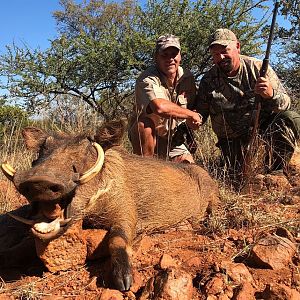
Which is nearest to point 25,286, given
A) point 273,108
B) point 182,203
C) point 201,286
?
point 201,286

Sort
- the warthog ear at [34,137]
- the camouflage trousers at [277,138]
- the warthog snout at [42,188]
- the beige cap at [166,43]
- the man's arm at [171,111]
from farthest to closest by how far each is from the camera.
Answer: the beige cap at [166,43]
the camouflage trousers at [277,138]
the man's arm at [171,111]
the warthog ear at [34,137]
the warthog snout at [42,188]

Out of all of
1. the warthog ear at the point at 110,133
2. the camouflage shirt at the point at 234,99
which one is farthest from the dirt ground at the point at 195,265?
the camouflage shirt at the point at 234,99

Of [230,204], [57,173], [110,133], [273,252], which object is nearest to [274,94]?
A: [230,204]

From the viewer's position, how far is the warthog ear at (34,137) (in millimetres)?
3211

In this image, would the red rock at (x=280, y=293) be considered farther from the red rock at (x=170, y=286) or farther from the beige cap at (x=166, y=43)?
the beige cap at (x=166, y=43)

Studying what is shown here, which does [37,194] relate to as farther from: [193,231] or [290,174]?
[290,174]

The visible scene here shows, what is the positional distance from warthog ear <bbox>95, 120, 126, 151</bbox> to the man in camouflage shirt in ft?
7.04

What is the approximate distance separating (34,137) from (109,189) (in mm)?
658

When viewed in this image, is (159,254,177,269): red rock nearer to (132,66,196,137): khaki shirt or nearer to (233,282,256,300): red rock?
(233,282,256,300): red rock

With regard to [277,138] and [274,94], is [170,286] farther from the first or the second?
[277,138]

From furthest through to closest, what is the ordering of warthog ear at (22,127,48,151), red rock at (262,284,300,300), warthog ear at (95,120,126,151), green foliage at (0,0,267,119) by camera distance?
green foliage at (0,0,267,119) → warthog ear at (22,127,48,151) → warthog ear at (95,120,126,151) → red rock at (262,284,300,300)

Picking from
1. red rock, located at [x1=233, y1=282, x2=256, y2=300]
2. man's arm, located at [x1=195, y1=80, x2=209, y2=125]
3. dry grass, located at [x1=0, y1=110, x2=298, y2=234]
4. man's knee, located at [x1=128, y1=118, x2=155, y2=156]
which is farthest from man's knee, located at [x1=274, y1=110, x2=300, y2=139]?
red rock, located at [x1=233, y1=282, x2=256, y2=300]

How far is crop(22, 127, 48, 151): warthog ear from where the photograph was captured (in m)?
3.21

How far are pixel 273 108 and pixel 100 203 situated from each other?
2.82m
